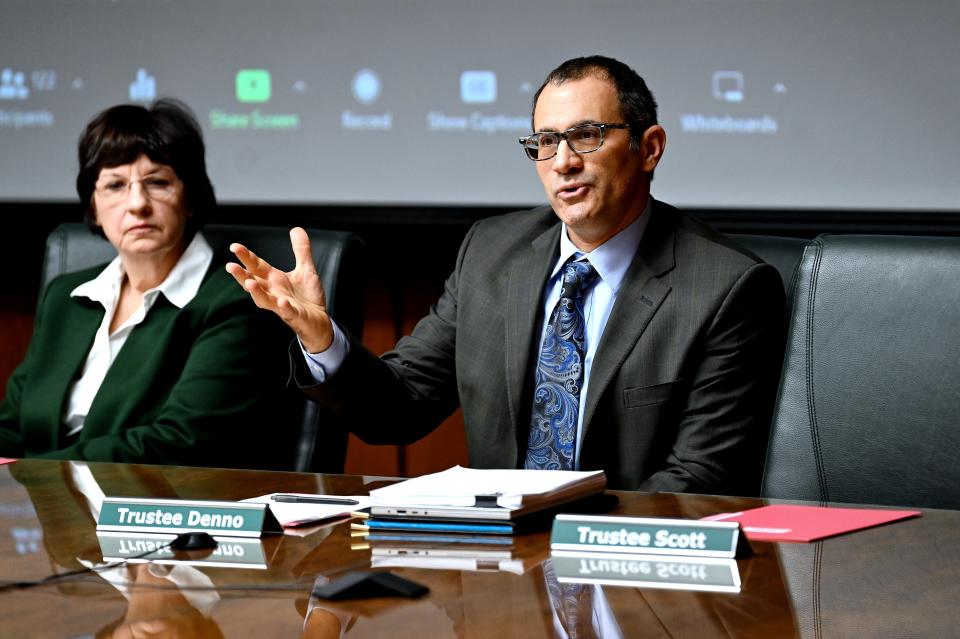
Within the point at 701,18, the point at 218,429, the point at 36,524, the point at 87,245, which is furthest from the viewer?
the point at 701,18

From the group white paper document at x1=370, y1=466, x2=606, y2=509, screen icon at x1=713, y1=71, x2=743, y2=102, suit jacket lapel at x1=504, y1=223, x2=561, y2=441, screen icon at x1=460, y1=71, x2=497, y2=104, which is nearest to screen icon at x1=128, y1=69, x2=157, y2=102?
screen icon at x1=460, y1=71, x2=497, y2=104

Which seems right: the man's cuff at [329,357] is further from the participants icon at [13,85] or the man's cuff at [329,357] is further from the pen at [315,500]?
the participants icon at [13,85]

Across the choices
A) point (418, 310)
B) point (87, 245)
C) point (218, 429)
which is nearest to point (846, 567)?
point (218, 429)

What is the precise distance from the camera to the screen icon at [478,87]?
345cm

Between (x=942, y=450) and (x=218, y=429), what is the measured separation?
1.33 m

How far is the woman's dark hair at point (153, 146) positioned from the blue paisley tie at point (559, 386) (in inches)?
37.4

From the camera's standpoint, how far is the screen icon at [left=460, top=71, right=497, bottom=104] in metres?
3.45

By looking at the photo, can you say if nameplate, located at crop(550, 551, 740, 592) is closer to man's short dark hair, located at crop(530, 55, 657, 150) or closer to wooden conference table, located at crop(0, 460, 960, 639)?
wooden conference table, located at crop(0, 460, 960, 639)

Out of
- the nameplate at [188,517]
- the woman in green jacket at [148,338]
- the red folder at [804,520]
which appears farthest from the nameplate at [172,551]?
the woman in green jacket at [148,338]

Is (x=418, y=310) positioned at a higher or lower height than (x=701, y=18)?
lower

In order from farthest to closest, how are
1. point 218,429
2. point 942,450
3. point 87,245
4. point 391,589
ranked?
point 87,245
point 218,429
point 942,450
point 391,589

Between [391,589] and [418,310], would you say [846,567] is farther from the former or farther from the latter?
[418,310]

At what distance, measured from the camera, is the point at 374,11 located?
3.50 m

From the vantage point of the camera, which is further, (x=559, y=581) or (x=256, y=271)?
(x=256, y=271)
